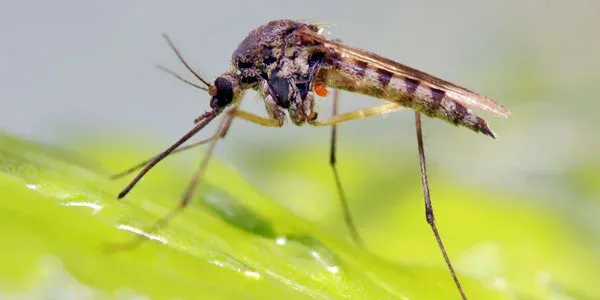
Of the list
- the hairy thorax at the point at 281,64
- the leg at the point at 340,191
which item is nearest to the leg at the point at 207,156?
the hairy thorax at the point at 281,64

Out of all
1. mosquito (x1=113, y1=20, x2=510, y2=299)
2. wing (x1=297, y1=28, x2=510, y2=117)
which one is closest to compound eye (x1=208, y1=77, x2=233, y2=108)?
mosquito (x1=113, y1=20, x2=510, y2=299)

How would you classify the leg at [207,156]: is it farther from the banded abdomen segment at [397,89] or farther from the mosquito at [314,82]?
the banded abdomen segment at [397,89]

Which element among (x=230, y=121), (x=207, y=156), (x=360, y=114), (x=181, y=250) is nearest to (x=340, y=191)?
(x=360, y=114)

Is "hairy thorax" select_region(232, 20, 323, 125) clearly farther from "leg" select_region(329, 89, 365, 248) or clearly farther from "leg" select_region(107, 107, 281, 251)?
"leg" select_region(329, 89, 365, 248)

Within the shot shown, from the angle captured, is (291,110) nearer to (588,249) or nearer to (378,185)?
(378,185)

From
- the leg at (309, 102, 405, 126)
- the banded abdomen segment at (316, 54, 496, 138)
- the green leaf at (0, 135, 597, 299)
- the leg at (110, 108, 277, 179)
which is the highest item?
the banded abdomen segment at (316, 54, 496, 138)

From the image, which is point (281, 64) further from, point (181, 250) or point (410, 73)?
point (181, 250)

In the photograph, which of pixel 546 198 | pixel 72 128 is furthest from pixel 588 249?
pixel 72 128
